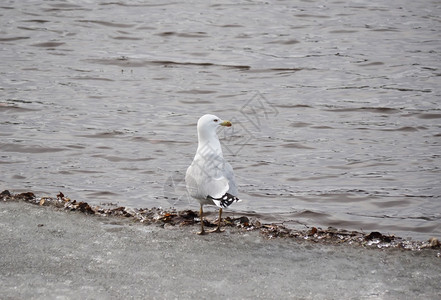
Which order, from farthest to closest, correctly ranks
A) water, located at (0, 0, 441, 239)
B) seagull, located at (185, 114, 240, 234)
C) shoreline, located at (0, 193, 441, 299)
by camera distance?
water, located at (0, 0, 441, 239)
seagull, located at (185, 114, 240, 234)
shoreline, located at (0, 193, 441, 299)

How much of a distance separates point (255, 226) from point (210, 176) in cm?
68

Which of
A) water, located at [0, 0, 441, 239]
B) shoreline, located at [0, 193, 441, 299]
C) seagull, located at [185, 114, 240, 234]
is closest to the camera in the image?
shoreline, located at [0, 193, 441, 299]

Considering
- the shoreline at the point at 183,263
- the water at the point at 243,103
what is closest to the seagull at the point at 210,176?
the shoreline at the point at 183,263

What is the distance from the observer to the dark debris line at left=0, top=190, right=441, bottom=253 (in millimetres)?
5941

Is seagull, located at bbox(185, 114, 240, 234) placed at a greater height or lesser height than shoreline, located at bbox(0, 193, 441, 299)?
greater

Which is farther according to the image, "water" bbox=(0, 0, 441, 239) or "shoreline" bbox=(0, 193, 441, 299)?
"water" bbox=(0, 0, 441, 239)

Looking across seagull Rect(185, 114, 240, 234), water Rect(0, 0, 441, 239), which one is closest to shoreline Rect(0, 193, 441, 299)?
seagull Rect(185, 114, 240, 234)

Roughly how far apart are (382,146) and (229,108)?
2.65 meters

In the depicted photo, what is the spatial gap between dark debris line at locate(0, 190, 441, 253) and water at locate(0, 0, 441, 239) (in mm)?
849

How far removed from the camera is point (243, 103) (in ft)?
38.1

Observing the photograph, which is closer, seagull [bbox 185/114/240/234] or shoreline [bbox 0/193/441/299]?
shoreline [bbox 0/193/441/299]

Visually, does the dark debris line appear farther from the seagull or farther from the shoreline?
the seagull

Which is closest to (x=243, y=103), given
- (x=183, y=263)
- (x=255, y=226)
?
(x=255, y=226)

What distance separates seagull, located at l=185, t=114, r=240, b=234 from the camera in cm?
587
